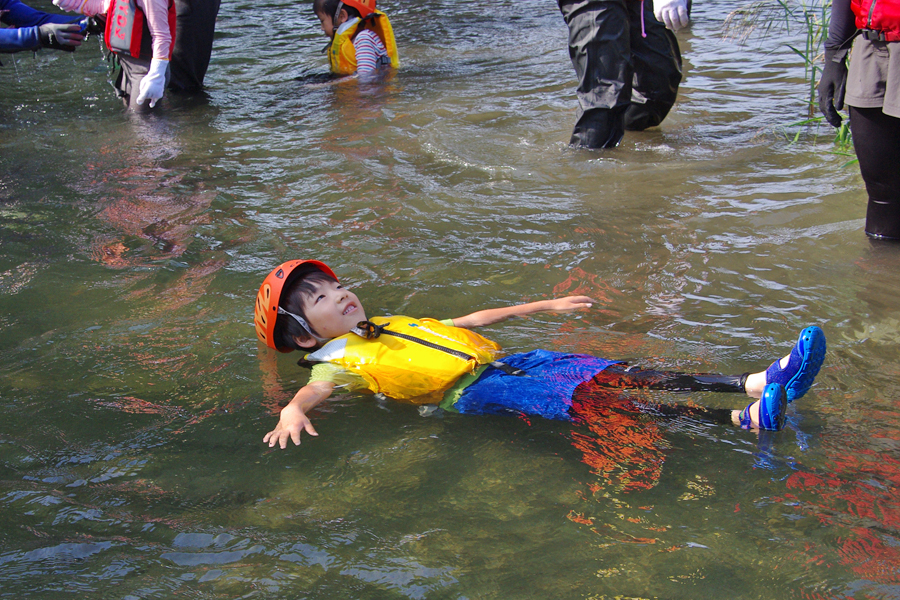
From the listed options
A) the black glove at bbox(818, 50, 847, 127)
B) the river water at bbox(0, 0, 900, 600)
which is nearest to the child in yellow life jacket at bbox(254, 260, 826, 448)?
the river water at bbox(0, 0, 900, 600)

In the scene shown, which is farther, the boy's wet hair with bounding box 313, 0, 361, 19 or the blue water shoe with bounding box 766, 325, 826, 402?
the boy's wet hair with bounding box 313, 0, 361, 19

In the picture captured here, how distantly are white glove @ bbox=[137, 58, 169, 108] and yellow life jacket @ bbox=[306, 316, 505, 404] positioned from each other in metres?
5.57

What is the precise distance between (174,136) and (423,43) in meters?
5.13

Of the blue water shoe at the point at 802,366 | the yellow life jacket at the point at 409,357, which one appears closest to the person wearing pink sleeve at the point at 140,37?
the yellow life jacket at the point at 409,357

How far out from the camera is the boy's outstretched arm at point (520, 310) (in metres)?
3.48

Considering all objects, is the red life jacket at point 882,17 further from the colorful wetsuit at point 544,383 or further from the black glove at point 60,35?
the black glove at point 60,35

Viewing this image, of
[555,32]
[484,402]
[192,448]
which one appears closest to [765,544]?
[484,402]

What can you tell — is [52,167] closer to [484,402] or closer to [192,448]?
[192,448]

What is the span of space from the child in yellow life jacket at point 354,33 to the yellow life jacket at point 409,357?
675 centimetres

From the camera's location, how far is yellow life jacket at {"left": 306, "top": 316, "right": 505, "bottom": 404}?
3133 mm

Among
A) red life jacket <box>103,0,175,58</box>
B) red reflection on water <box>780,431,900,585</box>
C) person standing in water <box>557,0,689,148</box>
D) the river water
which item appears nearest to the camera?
red reflection on water <box>780,431,900,585</box>

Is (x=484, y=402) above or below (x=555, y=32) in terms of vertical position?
below

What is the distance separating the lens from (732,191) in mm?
5246

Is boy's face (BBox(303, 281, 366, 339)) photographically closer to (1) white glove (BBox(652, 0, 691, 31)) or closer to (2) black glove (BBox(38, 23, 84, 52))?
(1) white glove (BBox(652, 0, 691, 31))
